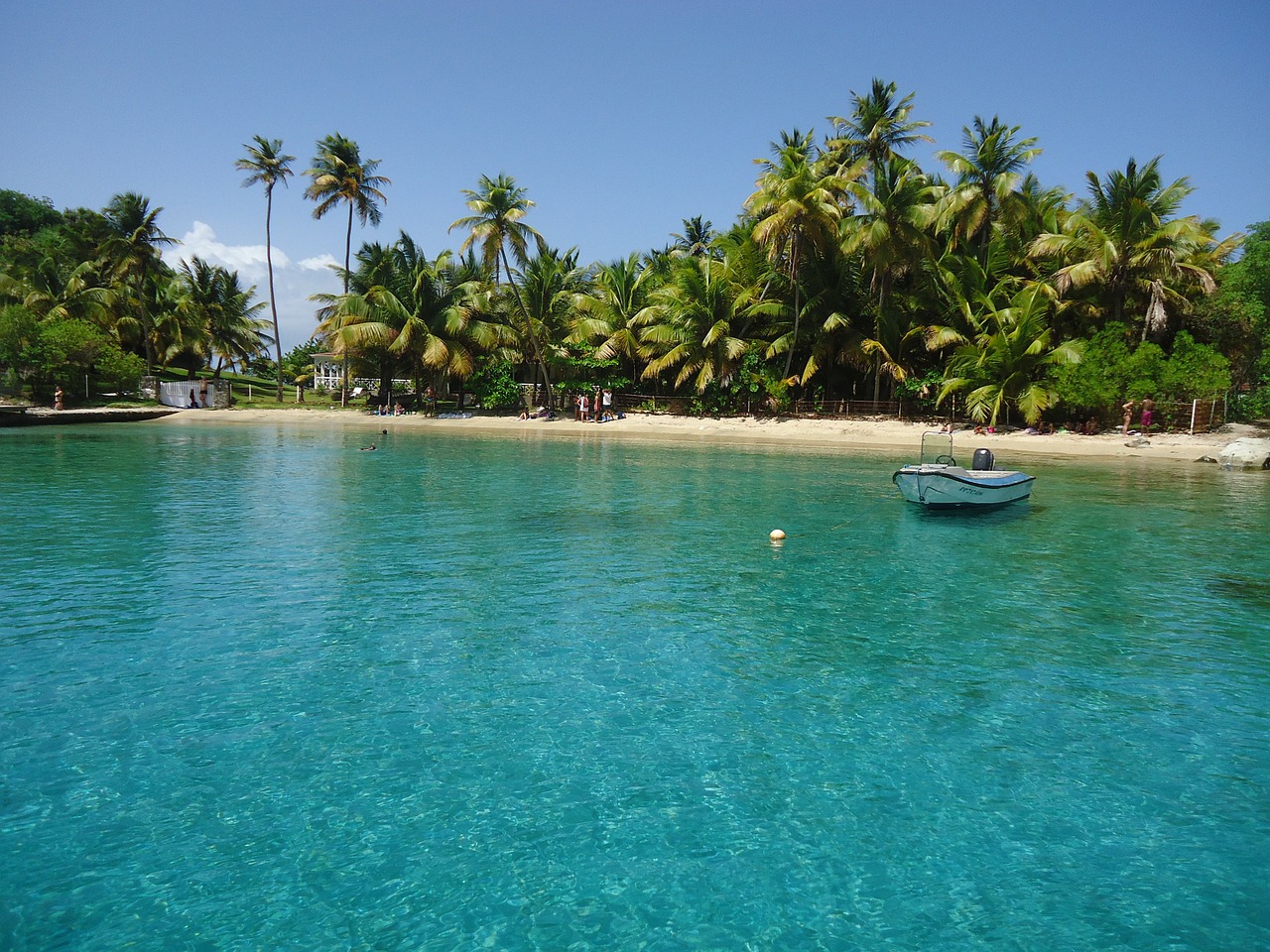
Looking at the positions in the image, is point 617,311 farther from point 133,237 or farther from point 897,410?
point 133,237

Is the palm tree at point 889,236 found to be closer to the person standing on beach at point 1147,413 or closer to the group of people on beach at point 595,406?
the person standing on beach at point 1147,413

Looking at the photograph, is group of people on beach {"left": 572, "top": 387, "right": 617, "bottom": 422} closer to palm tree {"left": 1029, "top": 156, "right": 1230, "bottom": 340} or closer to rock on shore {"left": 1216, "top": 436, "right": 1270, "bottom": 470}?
palm tree {"left": 1029, "top": 156, "right": 1230, "bottom": 340}

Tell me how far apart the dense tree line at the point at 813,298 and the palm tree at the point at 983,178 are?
105 millimetres

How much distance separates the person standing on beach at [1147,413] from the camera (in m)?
32.4

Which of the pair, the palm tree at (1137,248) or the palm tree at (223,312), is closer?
the palm tree at (1137,248)

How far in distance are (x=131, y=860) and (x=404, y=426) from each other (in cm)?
3884

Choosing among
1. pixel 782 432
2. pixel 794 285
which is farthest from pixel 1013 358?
pixel 794 285

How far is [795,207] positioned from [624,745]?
3355 centimetres

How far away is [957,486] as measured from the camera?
52.8ft

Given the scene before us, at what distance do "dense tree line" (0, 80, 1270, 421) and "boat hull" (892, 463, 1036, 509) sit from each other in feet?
61.0

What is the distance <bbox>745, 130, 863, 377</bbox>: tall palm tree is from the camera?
35.8 m

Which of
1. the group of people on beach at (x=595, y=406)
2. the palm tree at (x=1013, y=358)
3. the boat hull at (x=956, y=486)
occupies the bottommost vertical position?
the boat hull at (x=956, y=486)

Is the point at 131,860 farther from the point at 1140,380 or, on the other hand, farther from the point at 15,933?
the point at 1140,380

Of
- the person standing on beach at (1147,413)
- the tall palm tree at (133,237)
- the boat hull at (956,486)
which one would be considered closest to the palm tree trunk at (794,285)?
the person standing on beach at (1147,413)
